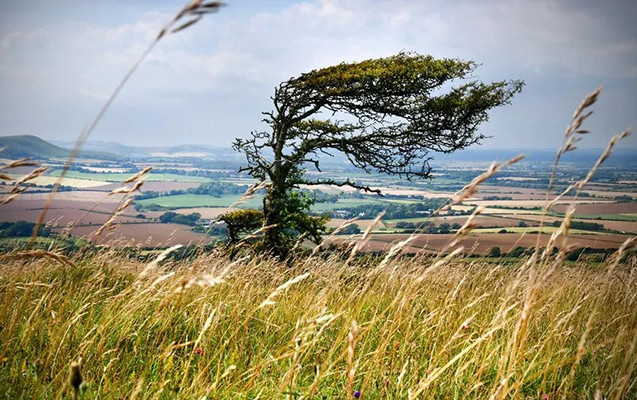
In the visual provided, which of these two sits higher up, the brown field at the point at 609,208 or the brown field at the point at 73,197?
the brown field at the point at 73,197

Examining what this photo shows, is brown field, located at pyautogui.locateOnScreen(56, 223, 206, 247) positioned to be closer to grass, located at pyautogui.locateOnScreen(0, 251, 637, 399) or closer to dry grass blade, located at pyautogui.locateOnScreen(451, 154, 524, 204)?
grass, located at pyautogui.locateOnScreen(0, 251, 637, 399)

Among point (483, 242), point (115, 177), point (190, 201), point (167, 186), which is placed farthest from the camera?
point (167, 186)

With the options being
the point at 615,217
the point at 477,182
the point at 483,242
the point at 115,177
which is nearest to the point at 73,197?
the point at 477,182

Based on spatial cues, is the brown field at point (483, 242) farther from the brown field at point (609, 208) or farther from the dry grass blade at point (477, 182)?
the brown field at point (609, 208)

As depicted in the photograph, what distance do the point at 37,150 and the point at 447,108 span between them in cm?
10281

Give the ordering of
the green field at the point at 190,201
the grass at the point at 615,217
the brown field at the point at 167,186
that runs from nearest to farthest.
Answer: the grass at the point at 615,217, the green field at the point at 190,201, the brown field at the point at 167,186

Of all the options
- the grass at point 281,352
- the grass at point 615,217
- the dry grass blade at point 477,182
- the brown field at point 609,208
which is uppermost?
the dry grass blade at point 477,182

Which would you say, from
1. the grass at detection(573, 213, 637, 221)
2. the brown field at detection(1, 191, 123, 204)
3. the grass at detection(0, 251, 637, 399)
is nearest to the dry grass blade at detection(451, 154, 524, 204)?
the grass at detection(0, 251, 637, 399)

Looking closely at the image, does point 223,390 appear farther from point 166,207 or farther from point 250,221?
point 166,207

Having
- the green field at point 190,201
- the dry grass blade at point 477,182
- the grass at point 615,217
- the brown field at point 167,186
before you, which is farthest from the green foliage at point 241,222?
the brown field at point 167,186

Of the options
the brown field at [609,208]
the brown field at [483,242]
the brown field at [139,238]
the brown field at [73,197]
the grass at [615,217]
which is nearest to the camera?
the brown field at [73,197]

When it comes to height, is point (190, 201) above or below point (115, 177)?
below

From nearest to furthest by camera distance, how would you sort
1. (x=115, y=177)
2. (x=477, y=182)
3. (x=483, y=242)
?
(x=477, y=182) < (x=483, y=242) < (x=115, y=177)

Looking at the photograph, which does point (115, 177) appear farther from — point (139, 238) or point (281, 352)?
point (281, 352)
